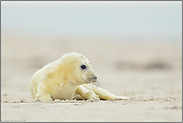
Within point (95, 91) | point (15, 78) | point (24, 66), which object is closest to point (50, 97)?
point (95, 91)

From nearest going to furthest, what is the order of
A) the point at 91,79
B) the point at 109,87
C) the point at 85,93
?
the point at 91,79 < the point at 85,93 < the point at 109,87

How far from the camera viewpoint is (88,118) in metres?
3.85

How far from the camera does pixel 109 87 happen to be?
13.8 m

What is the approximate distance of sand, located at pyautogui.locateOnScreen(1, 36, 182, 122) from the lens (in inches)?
159

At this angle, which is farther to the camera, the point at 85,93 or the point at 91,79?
the point at 85,93

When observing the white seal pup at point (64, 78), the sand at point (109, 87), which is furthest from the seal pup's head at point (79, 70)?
the sand at point (109, 87)

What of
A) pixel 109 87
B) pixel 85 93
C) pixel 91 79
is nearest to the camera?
pixel 91 79

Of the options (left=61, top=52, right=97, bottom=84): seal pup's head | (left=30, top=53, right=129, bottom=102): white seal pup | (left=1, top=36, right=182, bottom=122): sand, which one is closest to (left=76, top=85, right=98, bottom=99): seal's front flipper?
(left=30, top=53, right=129, bottom=102): white seal pup

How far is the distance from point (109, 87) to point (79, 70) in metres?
7.17

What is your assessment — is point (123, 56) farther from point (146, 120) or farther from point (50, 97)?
point (146, 120)

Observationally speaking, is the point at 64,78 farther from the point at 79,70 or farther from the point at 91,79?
the point at 91,79

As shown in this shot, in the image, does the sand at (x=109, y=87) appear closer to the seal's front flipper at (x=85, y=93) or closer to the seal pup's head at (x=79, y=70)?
the seal pup's head at (x=79, y=70)

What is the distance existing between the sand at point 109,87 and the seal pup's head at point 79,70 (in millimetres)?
640

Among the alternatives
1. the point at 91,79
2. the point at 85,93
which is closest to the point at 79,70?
the point at 91,79
